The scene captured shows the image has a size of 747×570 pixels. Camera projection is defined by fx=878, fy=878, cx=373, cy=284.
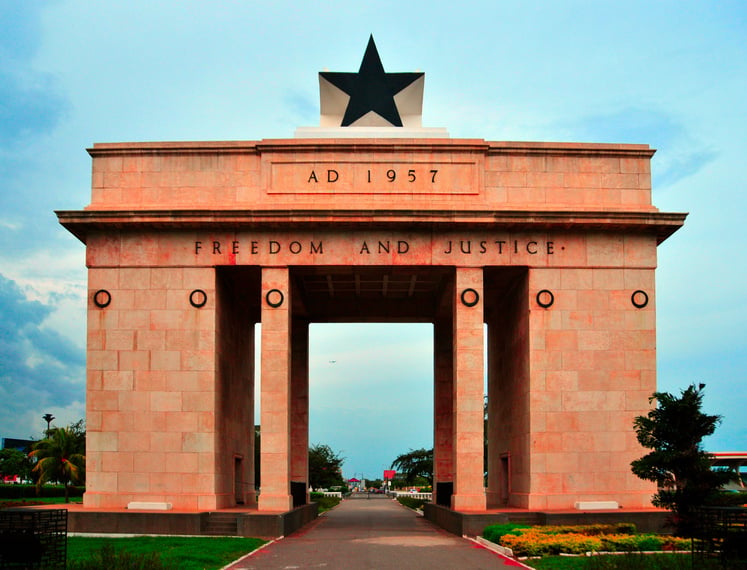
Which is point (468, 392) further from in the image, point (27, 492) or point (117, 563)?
point (27, 492)

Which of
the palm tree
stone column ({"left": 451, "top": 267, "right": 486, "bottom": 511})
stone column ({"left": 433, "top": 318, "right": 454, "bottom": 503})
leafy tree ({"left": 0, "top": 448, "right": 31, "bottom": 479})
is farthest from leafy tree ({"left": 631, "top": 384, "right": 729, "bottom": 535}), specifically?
leafy tree ({"left": 0, "top": 448, "right": 31, "bottom": 479})

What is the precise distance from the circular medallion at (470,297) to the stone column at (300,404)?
48.6 ft

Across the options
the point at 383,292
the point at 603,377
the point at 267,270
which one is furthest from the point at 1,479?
the point at 603,377

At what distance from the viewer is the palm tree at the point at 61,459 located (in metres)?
54.3

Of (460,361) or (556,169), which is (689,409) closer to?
(460,361)

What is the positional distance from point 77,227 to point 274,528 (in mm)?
14209

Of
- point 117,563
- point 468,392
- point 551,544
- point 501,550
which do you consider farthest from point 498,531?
point 117,563

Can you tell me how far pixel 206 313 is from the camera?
114ft

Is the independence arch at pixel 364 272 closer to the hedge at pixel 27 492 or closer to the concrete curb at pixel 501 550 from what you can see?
the concrete curb at pixel 501 550

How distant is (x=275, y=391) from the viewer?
34531 millimetres

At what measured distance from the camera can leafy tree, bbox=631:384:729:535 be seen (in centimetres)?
2478

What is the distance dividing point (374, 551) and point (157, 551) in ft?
20.6

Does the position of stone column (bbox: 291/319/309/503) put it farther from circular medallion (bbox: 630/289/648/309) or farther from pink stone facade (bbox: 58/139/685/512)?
circular medallion (bbox: 630/289/648/309)

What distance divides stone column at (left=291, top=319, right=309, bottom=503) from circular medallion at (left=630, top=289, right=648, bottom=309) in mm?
19030
